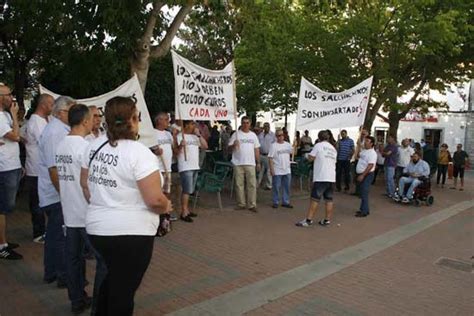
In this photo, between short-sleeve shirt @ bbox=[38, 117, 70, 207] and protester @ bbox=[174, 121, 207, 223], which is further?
protester @ bbox=[174, 121, 207, 223]

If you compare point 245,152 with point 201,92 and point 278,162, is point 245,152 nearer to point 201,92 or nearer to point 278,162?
point 278,162

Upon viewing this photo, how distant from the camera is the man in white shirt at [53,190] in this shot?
455 centimetres

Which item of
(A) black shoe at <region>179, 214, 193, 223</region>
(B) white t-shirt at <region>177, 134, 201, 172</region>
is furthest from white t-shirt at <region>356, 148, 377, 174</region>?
(A) black shoe at <region>179, 214, 193, 223</region>

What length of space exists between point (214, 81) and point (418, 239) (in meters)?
4.72

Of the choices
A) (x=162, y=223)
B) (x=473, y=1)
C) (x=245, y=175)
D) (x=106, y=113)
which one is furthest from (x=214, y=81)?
(x=473, y=1)

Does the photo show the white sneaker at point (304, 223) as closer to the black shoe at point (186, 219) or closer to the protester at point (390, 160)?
the black shoe at point (186, 219)

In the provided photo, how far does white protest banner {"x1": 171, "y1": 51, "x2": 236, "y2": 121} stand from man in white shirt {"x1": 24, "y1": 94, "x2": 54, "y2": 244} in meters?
2.85

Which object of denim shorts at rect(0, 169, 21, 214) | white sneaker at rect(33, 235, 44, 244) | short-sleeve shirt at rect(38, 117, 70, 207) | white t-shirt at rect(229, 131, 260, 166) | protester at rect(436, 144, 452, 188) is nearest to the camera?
short-sleeve shirt at rect(38, 117, 70, 207)

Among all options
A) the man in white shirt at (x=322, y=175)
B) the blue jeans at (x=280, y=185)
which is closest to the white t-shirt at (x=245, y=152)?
the blue jeans at (x=280, y=185)

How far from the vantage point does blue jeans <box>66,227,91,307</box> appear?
4.01m

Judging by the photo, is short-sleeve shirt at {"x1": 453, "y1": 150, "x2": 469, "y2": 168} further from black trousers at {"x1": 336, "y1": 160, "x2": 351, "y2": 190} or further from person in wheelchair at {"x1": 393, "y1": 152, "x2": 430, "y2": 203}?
black trousers at {"x1": 336, "y1": 160, "x2": 351, "y2": 190}

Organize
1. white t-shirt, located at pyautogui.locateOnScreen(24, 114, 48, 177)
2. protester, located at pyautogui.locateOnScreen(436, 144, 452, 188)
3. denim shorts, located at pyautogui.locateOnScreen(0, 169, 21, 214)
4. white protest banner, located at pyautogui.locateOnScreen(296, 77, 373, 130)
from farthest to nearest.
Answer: protester, located at pyautogui.locateOnScreen(436, 144, 452, 188)
white protest banner, located at pyautogui.locateOnScreen(296, 77, 373, 130)
white t-shirt, located at pyautogui.locateOnScreen(24, 114, 48, 177)
denim shorts, located at pyautogui.locateOnScreen(0, 169, 21, 214)

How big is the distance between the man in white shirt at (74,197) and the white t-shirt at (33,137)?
2.02 m

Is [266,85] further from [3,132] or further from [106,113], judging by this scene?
[106,113]
